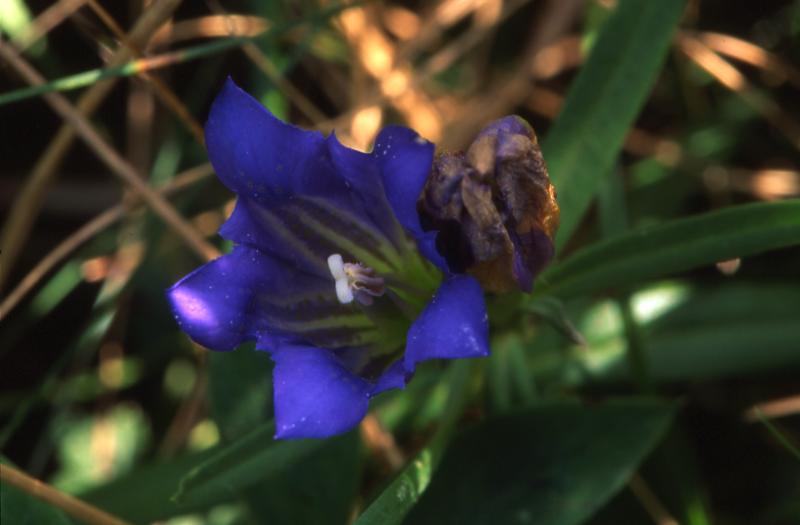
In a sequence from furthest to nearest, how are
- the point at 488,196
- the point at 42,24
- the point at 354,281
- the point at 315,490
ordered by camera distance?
the point at 42,24 → the point at 315,490 → the point at 354,281 → the point at 488,196

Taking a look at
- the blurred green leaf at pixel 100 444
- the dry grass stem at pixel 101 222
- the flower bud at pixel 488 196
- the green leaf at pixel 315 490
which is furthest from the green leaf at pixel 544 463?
the blurred green leaf at pixel 100 444

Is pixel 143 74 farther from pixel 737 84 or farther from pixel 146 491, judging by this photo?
pixel 737 84

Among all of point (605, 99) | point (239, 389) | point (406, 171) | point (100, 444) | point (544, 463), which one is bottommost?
point (100, 444)

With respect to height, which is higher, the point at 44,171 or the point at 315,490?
the point at 44,171

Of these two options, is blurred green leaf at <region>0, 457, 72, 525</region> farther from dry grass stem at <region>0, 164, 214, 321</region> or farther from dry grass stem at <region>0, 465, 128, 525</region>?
dry grass stem at <region>0, 164, 214, 321</region>

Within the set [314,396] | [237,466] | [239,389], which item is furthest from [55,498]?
[314,396]

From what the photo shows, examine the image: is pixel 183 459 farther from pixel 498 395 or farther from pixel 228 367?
→ pixel 498 395

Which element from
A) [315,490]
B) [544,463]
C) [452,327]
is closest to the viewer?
[452,327]

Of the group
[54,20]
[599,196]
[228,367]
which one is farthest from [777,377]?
[54,20]

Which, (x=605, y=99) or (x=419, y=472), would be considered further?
(x=605, y=99)
